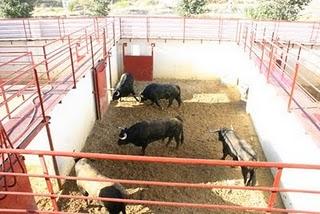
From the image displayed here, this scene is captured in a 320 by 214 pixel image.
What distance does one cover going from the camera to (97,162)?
8.03 m

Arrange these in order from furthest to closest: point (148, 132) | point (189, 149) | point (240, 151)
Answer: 1. point (189, 149)
2. point (148, 132)
3. point (240, 151)

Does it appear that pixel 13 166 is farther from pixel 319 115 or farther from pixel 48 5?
pixel 48 5

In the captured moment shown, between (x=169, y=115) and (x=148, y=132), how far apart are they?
110 inches

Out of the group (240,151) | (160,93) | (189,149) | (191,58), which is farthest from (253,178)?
(191,58)

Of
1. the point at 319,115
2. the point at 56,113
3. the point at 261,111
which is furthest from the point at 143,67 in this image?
the point at 319,115

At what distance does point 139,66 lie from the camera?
1489 cm

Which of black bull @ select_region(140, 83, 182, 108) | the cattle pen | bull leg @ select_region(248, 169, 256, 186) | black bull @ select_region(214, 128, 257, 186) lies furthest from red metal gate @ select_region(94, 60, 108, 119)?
bull leg @ select_region(248, 169, 256, 186)

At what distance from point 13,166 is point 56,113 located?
7.70 feet

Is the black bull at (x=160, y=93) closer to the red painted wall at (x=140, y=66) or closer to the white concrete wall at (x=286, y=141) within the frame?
the white concrete wall at (x=286, y=141)

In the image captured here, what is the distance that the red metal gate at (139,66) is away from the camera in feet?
48.6

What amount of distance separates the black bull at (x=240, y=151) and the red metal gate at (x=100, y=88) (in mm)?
4321

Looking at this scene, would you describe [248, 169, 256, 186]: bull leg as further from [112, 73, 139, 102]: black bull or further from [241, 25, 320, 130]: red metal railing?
[112, 73, 139, 102]: black bull

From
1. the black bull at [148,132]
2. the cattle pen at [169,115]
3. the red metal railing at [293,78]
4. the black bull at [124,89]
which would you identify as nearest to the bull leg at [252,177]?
the cattle pen at [169,115]

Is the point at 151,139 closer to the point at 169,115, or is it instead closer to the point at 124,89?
the point at 169,115
